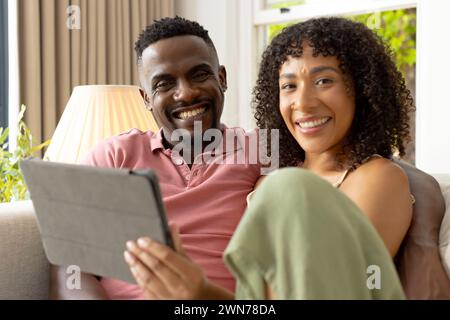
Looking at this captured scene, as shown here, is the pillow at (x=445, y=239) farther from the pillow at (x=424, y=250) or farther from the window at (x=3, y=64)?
the window at (x=3, y=64)

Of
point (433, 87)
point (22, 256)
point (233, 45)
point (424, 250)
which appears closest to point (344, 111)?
point (424, 250)

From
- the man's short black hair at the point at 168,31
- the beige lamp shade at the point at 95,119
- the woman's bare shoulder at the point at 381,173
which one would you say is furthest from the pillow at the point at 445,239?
the beige lamp shade at the point at 95,119

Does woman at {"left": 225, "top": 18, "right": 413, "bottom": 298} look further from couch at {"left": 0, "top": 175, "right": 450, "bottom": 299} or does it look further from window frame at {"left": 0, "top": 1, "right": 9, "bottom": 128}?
window frame at {"left": 0, "top": 1, "right": 9, "bottom": 128}

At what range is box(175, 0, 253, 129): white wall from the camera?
374cm

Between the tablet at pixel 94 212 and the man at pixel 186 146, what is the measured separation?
379mm

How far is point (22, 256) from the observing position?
5.43 ft

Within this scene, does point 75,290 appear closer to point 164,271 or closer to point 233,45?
point 164,271

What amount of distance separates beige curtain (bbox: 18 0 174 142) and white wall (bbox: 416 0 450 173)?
4.93 ft

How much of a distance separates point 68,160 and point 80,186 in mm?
1063

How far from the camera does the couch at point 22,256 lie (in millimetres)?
1624

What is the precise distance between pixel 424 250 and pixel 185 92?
697 millimetres

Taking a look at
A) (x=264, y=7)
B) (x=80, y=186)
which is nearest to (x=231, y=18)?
(x=264, y=7)

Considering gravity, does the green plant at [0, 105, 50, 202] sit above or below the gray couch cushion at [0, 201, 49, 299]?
above

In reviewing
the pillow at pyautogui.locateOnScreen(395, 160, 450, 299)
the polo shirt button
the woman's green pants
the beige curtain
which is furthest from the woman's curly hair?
the beige curtain
